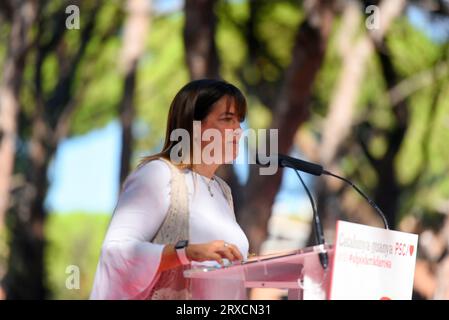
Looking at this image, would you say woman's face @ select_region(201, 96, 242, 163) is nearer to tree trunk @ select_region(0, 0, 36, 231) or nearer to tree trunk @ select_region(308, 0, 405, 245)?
tree trunk @ select_region(308, 0, 405, 245)

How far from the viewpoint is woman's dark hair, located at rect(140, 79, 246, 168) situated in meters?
2.89

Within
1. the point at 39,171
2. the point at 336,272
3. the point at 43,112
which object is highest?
the point at 43,112

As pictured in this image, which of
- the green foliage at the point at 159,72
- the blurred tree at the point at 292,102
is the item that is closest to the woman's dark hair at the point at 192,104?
the blurred tree at the point at 292,102

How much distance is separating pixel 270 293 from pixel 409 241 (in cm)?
46

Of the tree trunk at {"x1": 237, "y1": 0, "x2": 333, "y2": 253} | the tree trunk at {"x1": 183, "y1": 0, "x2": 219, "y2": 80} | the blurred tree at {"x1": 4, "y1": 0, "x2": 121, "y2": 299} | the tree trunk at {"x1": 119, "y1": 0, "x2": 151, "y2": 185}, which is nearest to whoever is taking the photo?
the tree trunk at {"x1": 237, "y1": 0, "x2": 333, "y2": 253}

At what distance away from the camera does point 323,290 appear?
259 cm

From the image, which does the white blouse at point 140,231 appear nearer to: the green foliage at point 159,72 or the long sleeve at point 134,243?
the long sleeve at point 134,243

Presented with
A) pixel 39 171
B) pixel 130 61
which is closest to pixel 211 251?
pixel 130 61

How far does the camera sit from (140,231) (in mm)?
2715

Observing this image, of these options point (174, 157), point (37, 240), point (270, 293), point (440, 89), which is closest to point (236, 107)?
point (174, 157)

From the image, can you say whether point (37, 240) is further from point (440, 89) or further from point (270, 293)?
point (270, 293)

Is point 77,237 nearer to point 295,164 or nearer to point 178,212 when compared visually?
point 295,164

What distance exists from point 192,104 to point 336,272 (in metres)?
0.65

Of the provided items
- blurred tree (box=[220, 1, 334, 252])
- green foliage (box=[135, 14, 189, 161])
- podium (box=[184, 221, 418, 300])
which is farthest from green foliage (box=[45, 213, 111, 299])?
podium (box=[184, 221, 418, 300])
